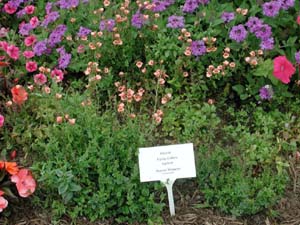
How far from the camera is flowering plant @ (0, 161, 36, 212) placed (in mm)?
3031

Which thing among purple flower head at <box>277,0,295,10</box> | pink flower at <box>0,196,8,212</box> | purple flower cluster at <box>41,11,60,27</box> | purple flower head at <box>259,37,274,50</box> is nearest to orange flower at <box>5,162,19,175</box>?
pink flower at <box>0,196,8,212</box>

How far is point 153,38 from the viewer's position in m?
3.92

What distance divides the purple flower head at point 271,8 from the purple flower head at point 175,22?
53 centimetres

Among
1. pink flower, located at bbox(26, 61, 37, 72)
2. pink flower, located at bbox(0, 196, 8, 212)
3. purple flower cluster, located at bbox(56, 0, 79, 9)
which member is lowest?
pink flower, located at bbox(0, 196, 8, 212)

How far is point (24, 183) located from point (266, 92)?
1.60 meters

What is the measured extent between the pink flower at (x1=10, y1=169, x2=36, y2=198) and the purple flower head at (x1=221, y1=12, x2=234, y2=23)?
1641mm

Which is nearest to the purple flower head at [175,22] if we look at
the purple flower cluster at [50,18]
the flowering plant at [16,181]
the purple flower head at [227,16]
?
the purple flower head at [227,16]

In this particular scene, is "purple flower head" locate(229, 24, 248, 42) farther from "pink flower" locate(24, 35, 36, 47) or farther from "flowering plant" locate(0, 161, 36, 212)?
"flowering plant" locate(0, 161, 36, 212)

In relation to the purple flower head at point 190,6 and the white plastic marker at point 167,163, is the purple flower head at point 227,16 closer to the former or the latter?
the purple flower head at point 190,6

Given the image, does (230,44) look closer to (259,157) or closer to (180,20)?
(180,20)

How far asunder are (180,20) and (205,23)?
0.22 metres

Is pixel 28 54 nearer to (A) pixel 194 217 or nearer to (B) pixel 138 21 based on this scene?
(B) pixel 138 21

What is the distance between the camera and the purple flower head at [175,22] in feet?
12.5

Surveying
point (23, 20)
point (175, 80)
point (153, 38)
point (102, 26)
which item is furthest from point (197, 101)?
point (23, 20)
